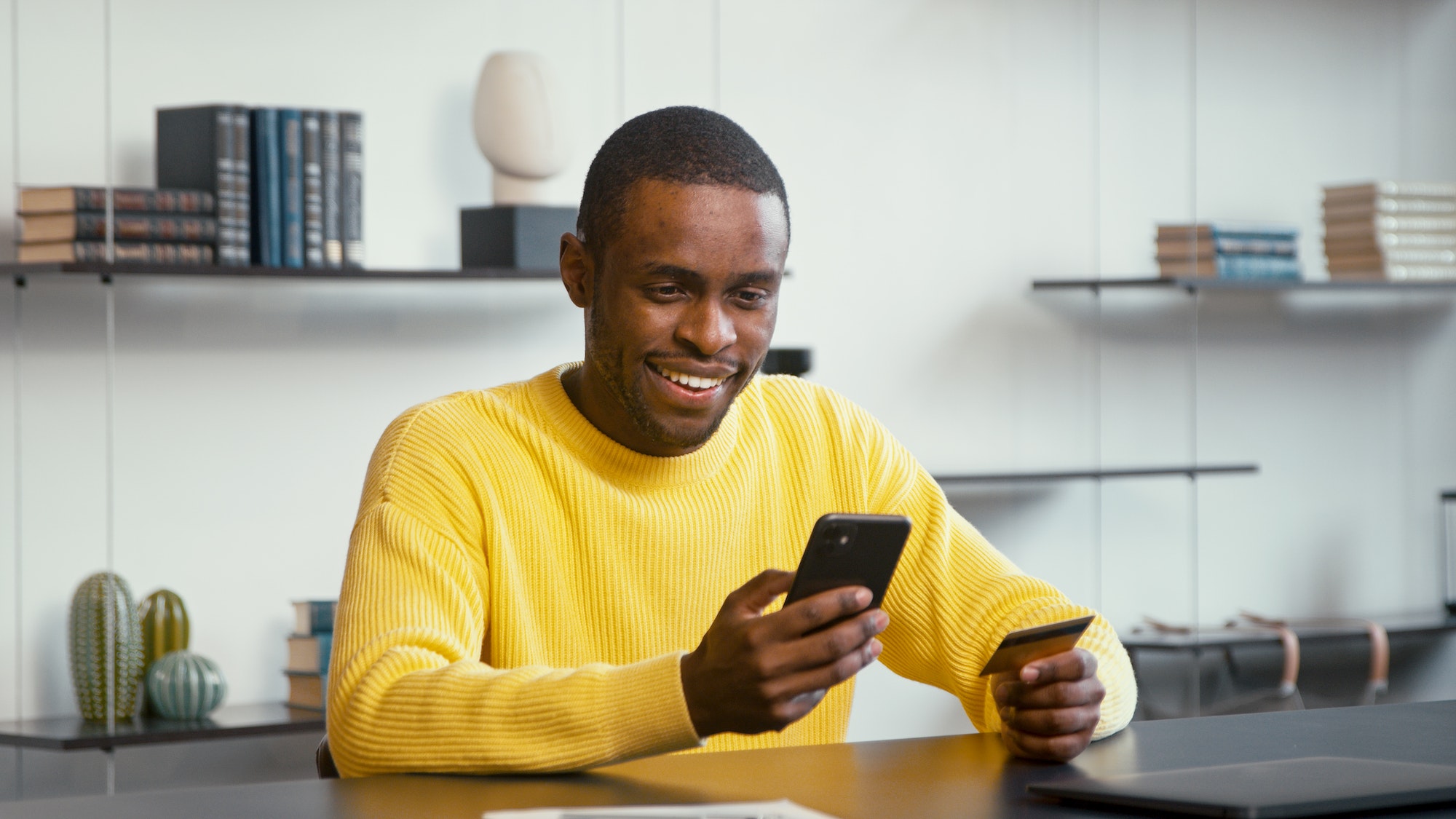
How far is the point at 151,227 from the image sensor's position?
8.80 feet

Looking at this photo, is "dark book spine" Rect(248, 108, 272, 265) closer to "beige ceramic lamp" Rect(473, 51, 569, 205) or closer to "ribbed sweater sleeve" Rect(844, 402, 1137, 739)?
"beige ceramic lamp" Rect(473, 51, 569, 205)

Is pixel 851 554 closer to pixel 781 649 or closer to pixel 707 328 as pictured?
pixel 781 649

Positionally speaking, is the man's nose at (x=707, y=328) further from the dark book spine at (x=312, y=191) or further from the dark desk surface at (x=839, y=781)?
the dark book spine at (x=312, y=191)

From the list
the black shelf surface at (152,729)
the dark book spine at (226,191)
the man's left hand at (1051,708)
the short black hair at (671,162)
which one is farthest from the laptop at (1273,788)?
the dark book spine at (226,191)

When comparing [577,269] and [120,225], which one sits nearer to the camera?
[577,269]

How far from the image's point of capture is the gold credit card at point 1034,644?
126 centimetres

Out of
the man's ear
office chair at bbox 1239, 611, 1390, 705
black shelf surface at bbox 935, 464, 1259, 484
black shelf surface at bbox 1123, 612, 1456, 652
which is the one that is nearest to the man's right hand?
the man's ear

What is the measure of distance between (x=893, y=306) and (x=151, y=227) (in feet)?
5.28

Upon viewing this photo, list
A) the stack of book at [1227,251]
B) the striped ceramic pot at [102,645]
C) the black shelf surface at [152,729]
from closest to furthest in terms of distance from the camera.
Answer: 1. the black shelf surface at [152,729]
2. the striped ceramic pot at [102,645]
3. the stack of book at [1227,251]

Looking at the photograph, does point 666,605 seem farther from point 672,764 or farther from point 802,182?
point 802,182

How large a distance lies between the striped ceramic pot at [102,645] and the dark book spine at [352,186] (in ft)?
2.25

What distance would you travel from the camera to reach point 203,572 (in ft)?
9.56

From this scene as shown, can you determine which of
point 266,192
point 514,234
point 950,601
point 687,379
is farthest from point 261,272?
point 950,601

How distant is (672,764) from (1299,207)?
334 cm
